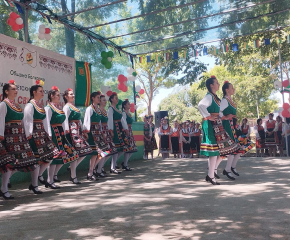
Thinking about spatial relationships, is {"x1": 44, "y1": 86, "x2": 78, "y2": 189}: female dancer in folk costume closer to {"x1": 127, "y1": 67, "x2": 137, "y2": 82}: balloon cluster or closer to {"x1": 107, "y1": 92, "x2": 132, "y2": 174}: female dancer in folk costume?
{"x1": 107, "y1": 92, "x2": 132, "y2": 174}: female dancer in folk costume

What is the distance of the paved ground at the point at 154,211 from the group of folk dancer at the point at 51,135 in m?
0.42

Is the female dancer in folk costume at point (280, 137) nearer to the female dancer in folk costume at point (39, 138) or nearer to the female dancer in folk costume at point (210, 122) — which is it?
the female dancer in folk costume at point (210, 122)

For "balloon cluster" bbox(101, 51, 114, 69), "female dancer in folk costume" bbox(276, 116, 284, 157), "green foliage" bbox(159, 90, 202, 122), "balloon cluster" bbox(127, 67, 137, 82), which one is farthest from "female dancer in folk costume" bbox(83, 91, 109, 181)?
"green foliage" bbox(159, 90, 202, 122)

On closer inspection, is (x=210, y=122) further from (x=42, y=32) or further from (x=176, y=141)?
(x=176, y=141)

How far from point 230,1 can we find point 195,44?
2.15 meters

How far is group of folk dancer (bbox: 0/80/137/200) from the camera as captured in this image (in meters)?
4.23

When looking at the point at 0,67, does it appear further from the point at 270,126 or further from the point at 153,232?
the point at 270,126

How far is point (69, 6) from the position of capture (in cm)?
677

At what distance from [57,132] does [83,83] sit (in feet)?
8.73

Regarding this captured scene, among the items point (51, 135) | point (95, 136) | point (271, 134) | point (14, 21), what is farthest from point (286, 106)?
point (14, 21)

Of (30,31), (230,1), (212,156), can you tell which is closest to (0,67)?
(30,31)

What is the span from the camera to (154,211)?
329 cm

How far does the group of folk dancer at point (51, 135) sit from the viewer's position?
4.23 metres

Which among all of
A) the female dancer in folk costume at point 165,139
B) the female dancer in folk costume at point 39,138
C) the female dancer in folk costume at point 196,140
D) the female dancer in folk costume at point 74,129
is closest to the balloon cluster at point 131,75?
the female dancer in folk costume at point 165,139
